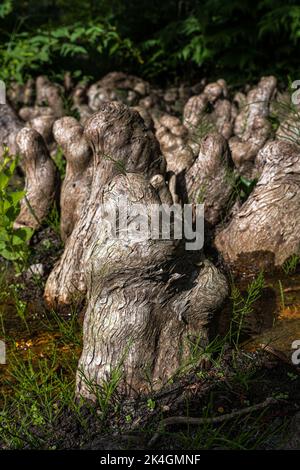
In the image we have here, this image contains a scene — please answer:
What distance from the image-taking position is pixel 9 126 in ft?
22.4

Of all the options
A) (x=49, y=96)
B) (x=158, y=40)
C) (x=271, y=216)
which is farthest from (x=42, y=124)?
(x=158, y=40)

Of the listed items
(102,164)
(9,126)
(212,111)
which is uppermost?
(102,164)

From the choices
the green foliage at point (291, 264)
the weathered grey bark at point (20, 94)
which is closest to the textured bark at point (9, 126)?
the weathered grey bark at point (20, 94)

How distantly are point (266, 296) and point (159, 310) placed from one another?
1.24m

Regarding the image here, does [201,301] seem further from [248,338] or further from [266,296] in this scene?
[266,296]

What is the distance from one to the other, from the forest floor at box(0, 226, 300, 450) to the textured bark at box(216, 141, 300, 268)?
→ 0.96m

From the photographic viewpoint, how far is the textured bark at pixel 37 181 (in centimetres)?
509

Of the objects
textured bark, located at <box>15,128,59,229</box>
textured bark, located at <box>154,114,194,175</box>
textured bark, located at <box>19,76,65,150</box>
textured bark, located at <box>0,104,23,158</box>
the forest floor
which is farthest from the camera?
textured bark, located at <box>19,76,65,150</box>

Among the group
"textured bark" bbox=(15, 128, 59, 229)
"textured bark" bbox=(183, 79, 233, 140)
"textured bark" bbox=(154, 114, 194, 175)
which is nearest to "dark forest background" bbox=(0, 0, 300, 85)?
"textured bark" bbox=(183, 79, 233, 140)

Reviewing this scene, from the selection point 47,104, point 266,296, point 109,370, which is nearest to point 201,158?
point 266,296

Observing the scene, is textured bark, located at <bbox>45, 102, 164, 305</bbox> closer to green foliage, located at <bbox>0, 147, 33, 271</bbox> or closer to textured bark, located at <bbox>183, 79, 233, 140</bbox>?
green foliage, located at <bbox>0, 147, 33, 271</bbox>

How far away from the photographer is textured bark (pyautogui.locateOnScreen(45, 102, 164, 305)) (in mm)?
4145

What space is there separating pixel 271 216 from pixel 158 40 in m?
6.07

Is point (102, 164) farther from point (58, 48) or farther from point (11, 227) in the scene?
point (58, 48)
